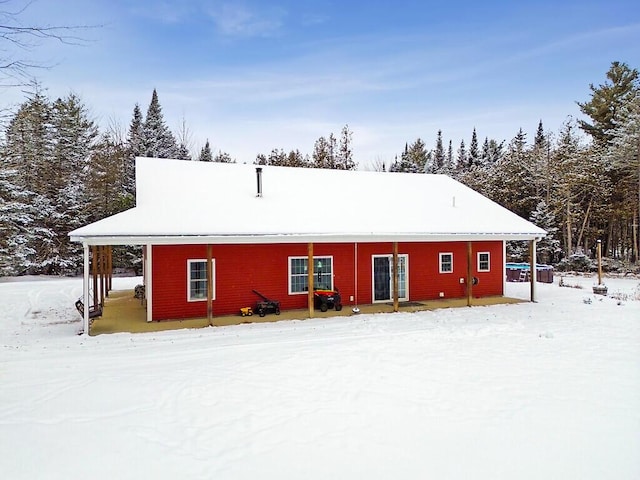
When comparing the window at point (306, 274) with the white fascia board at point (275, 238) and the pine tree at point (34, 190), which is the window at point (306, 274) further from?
the pine tree at point (34, 190)

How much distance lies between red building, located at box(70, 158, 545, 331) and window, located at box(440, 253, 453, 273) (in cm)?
4

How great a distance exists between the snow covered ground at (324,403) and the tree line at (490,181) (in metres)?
17.5

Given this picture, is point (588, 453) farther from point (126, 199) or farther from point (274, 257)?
point (126, 199)

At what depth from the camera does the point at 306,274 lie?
13125 mm

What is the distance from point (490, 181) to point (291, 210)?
76.4 ft

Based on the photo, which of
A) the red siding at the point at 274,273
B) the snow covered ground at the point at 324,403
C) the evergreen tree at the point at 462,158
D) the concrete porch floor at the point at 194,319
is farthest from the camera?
the evergreen tree at the point at 462,158

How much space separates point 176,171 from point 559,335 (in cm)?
1211

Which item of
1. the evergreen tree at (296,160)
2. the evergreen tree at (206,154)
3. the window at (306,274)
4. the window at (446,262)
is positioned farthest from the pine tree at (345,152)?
the window at (306,274)

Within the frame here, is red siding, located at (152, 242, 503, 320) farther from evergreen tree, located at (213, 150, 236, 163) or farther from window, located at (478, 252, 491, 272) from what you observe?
evergreen tree, located at (213, 150, 236, 163)

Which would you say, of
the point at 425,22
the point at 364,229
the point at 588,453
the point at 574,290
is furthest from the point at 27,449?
the point at 574,290

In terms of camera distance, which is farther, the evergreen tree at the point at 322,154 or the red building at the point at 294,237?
the evergreen tree at the point at 322,154

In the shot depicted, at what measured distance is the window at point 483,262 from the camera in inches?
614

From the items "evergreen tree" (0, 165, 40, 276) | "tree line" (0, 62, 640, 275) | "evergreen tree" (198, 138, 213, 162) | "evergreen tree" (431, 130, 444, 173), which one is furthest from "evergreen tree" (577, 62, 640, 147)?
"evergreen tree" (0, 165, 40, 276)

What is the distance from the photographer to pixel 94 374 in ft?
22.9
